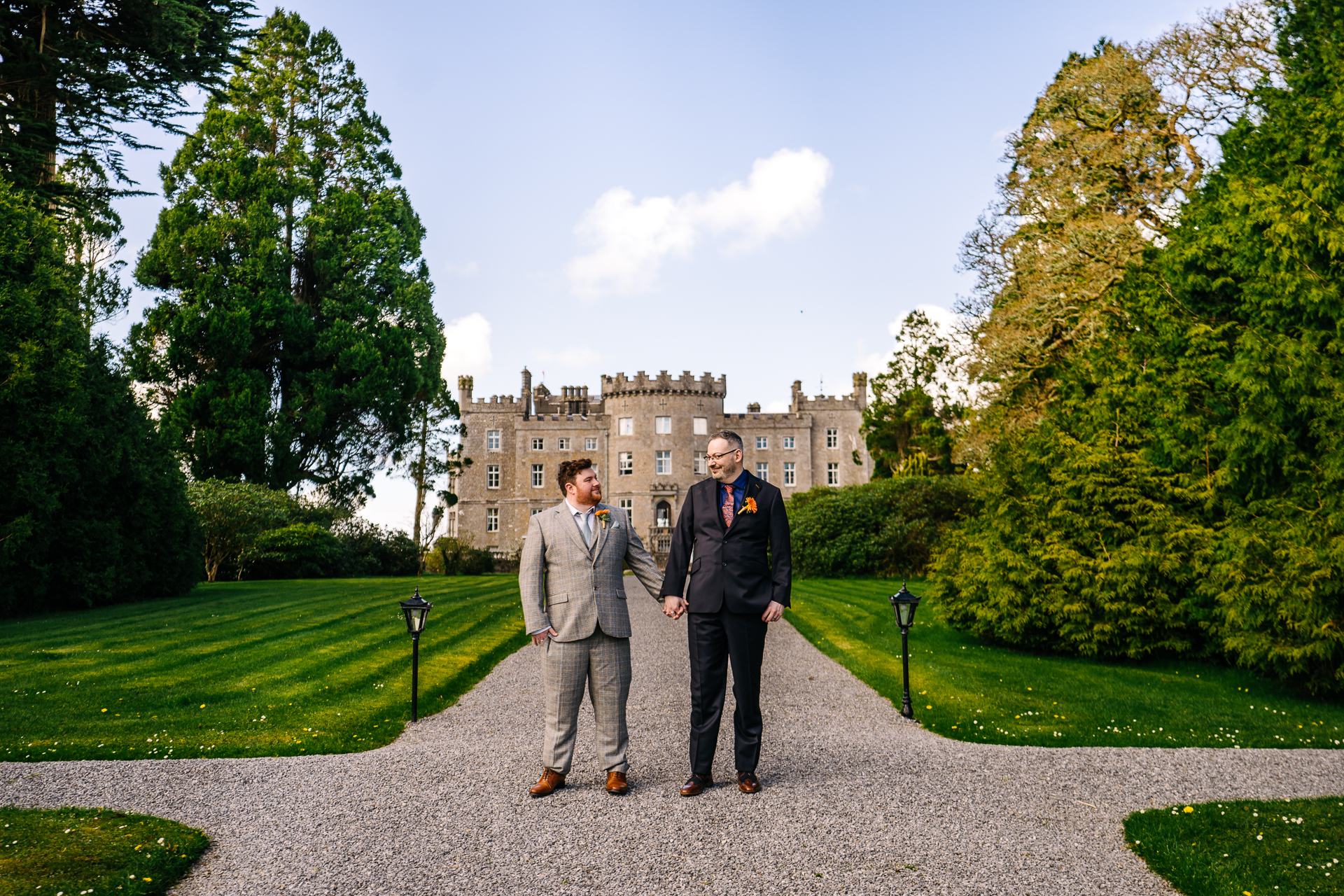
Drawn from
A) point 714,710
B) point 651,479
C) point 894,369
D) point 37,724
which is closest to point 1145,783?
point 714,710

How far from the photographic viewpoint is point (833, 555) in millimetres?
22391

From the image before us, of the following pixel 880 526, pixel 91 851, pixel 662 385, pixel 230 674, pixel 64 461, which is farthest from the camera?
pixel 662 385

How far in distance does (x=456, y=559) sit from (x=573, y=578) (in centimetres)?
2552

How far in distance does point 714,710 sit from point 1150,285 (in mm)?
9798

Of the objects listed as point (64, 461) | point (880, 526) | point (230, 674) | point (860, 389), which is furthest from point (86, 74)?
point (860, 389)

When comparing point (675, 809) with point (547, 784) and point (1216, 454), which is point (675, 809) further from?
point (1216, 454)

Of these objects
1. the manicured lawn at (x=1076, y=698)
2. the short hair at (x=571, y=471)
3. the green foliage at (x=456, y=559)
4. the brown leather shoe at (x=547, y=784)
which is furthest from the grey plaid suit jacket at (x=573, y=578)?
the green foliage at (x=456, y=559)

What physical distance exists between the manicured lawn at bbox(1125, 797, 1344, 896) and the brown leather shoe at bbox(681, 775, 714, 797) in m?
2.17

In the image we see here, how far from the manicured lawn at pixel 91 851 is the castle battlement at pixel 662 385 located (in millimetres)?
41062

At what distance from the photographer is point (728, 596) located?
16.1ft

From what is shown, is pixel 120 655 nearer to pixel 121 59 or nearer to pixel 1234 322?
pixel 121 59

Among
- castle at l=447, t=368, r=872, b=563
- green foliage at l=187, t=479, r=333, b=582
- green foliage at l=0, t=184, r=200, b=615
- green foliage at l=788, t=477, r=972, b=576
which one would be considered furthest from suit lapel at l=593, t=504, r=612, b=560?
castle at l=447, t=368, r=872, b=563

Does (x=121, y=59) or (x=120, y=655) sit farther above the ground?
(x=121, y=59)

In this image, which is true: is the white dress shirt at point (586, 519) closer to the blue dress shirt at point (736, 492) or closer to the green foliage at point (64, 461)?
the blue dress shirt at point (736, 492)
